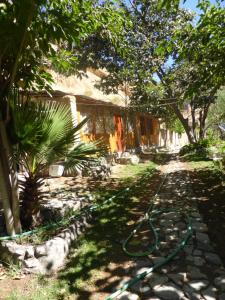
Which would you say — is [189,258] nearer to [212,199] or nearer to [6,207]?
[6,207]

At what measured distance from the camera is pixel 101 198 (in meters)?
7.84

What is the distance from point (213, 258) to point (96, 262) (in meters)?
1.77

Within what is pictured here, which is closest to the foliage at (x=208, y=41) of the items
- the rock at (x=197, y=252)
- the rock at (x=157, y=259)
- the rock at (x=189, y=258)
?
the rock at (x=197, y=252)

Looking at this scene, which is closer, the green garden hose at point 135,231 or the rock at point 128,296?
the rock at point 128,296

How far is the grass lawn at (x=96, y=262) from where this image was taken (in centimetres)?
380

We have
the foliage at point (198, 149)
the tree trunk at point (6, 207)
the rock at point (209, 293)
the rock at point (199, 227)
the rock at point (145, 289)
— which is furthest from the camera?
the foliage at point (198, 149)

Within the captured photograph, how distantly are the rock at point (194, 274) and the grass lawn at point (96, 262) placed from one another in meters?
0.92

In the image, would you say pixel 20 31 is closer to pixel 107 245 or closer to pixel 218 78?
pixel 107 245

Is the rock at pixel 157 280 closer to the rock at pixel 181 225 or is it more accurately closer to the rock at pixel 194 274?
the rock at pixel 194 274

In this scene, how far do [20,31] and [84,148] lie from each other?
2.13 metres

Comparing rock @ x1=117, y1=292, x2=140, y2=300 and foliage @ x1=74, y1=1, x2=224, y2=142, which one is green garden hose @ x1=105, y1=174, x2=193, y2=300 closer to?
rock @ x1=117, y1=292, x2=140, y2=300

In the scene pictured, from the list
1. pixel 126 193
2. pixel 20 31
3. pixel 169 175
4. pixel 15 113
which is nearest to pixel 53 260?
pixel 15 113

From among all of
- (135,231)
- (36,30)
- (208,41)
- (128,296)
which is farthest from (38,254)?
(208,41)

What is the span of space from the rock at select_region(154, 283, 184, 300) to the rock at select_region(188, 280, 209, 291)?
201mm
